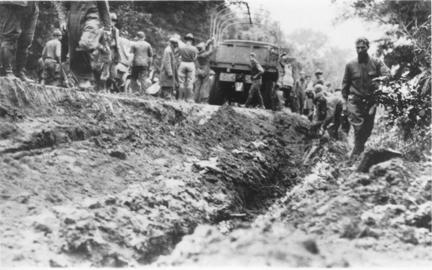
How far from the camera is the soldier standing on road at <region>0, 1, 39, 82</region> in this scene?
22.4 ft

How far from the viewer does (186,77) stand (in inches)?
456

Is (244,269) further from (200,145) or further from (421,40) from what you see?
(421,40)

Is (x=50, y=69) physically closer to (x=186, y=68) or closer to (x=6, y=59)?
(x=186, y=68)

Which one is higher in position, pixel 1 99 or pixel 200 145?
pixel 1 99

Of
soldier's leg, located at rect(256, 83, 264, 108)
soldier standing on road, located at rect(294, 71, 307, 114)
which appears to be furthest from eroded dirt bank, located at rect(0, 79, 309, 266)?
soldier standing on road, located at rect(294, 71, 307, 114)

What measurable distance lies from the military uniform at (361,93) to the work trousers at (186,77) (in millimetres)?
4063

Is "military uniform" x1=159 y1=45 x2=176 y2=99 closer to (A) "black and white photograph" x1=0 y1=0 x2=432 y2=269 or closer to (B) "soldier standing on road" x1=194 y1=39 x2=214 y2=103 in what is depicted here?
(A) "black and white photograph" x1=0 y1=0 x2=432 y2=269

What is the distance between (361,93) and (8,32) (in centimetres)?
465

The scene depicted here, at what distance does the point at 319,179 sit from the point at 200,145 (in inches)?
65.6

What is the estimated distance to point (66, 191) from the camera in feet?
16.6

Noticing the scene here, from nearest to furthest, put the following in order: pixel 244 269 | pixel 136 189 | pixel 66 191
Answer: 1. pixel 244 269
2. pixel 66 191
3. pixel 136 189

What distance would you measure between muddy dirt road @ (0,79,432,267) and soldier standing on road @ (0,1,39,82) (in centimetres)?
91

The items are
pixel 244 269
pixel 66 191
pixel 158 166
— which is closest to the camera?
pixel 244 269

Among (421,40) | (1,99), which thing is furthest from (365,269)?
(421,40)
